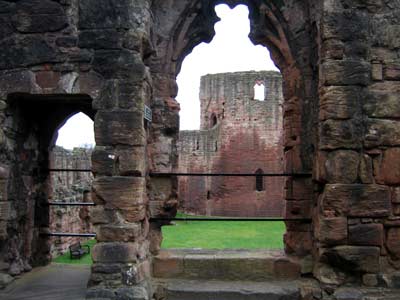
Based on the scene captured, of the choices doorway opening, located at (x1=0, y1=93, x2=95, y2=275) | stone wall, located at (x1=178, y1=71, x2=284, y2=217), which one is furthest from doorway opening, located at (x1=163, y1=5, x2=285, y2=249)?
doorway opening, located at (x1=0, y1=93, x2=95, y2=275)

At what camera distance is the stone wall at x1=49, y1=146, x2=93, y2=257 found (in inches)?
433

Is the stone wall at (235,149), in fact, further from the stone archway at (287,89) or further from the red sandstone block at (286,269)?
the red sandstone block at (286,269)

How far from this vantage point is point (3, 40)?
516cm

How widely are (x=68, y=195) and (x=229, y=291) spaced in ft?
24.5

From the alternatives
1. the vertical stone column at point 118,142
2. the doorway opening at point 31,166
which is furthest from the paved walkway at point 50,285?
the vertical stone column at point 118,142

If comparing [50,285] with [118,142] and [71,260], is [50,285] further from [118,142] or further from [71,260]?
[71,260]

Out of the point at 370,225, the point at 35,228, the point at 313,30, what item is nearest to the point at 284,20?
the point at 313,30

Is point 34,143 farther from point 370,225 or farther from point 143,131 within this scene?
point 370,225

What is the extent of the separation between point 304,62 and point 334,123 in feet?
3.56

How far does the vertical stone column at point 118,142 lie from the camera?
4.86 meters

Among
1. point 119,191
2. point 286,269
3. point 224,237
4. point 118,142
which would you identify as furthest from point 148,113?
point 224,237

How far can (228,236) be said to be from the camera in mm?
15023

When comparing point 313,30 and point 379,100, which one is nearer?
point 379,100

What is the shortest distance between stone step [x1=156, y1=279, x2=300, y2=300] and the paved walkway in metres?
0.91
